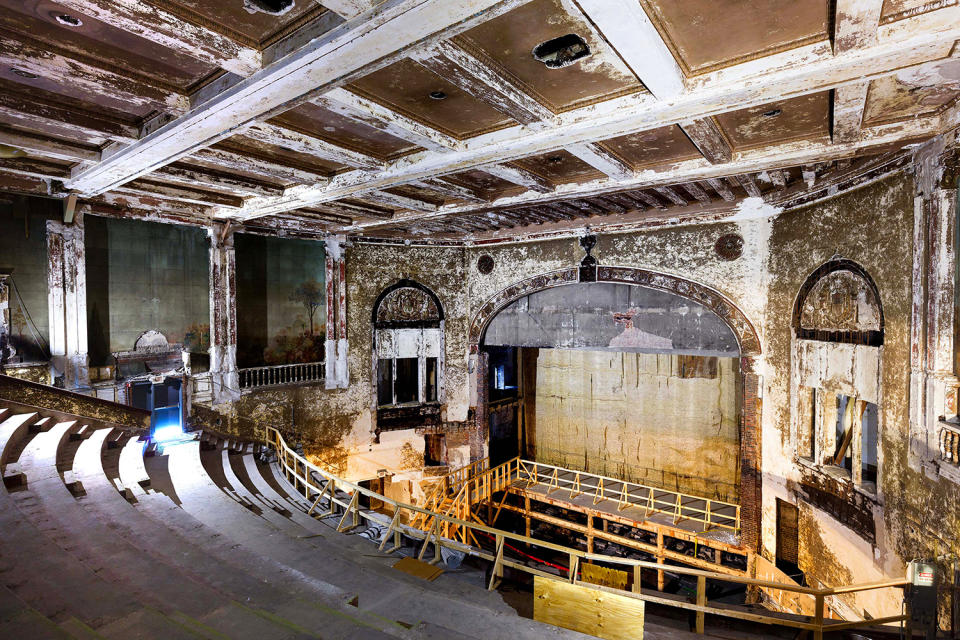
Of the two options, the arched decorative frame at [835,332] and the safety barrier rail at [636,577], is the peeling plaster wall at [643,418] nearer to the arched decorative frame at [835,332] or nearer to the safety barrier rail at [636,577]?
the arched decorative frame at [835,332]

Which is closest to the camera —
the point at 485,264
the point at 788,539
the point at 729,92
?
the point at 729,92

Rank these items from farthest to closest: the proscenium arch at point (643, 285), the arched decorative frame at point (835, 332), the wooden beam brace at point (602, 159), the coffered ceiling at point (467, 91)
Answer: the proscenium arch at point (643, 285) → the arched decorative frame at point (835, 332) → the wooden beam brace at point (602, 159) → the coffered ceiling at point (467, 91)

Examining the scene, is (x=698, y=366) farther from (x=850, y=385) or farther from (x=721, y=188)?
(x=721, y=188)

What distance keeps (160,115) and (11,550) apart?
15.5 feet

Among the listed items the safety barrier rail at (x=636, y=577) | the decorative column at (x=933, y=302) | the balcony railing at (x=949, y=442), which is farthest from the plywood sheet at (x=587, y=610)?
the decorative column at (x=933, y=302)

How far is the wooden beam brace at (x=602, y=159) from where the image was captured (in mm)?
5707

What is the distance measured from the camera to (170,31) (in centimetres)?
349

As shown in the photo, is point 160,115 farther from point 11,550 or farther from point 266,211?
point 11,550

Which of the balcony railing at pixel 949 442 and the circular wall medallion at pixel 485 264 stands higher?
the circular wall medallion at pixel 485 264

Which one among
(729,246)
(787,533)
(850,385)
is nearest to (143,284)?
(729,246)

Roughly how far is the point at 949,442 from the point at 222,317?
13066mm

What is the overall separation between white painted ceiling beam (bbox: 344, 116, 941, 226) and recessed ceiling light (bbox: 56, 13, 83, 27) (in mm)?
6197

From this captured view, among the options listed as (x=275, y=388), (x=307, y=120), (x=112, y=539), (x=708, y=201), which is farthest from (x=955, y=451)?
(x=275, y=388)

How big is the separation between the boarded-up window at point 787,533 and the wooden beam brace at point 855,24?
8.52 m
